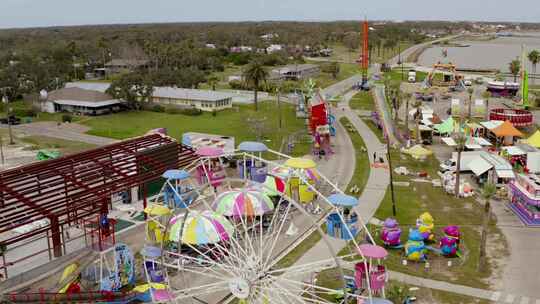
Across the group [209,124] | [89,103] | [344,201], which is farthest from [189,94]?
[344,201]

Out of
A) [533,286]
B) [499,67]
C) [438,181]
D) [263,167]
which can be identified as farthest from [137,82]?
[499,67]

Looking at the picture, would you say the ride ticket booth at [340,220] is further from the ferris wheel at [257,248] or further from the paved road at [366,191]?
the paved road at [366,191]

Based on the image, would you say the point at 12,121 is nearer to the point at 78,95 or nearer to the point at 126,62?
the point at 78,95

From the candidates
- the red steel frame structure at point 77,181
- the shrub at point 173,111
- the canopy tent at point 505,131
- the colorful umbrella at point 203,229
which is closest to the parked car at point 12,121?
the shrub at point 173,111

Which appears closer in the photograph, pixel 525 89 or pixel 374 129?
pixel 374 129

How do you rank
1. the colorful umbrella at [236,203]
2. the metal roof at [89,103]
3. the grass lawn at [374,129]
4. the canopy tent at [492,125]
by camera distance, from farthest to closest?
the metal roof at [89,103] → the grass lawn at [374,129] → the canopy tent at [492,125] → the colorful umbrella at [236,203]
